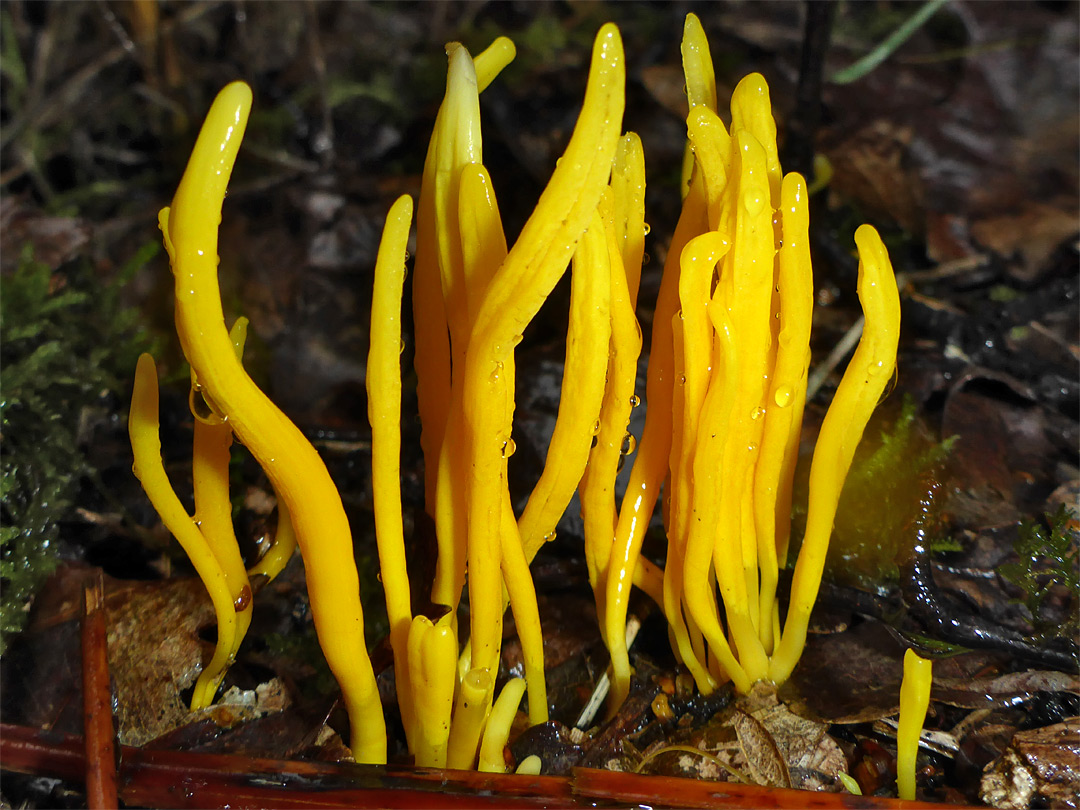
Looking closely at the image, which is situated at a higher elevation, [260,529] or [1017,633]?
[260,529]

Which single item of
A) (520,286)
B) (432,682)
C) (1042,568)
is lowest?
(1042,568)

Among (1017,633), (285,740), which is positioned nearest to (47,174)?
(285,740)

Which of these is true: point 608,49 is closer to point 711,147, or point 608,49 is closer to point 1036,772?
point 711,147

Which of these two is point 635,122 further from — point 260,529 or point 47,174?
point 47,174

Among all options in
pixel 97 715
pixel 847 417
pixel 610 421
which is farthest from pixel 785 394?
pixel 97 715

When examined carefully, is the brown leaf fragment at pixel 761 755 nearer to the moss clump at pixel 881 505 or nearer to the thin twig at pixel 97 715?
the moss clump at pixel 881 505

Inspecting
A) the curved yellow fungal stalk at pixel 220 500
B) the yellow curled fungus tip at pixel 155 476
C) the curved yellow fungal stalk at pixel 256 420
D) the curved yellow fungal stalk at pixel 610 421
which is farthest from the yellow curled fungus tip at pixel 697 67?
the yellow curled fungus tip at pixel 155 476
